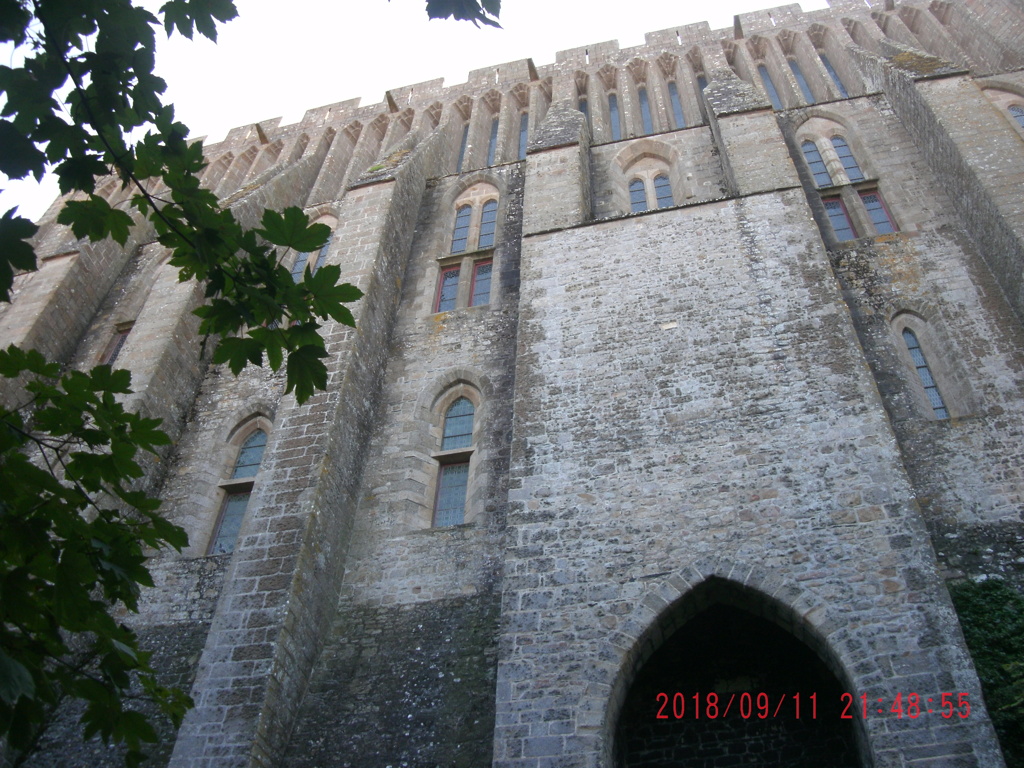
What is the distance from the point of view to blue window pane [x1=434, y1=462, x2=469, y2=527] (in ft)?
33.9

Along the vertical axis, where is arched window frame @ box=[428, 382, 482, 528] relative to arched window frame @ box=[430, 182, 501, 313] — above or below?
below

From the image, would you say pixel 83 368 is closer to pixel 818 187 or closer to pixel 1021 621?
pixel 818 187

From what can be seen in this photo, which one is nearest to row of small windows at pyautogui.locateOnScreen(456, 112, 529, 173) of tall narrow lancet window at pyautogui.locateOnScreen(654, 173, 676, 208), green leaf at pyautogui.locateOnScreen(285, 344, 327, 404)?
tall narrow lancet window at pyautogui.locateOnScreen(654, 173, 676, 208)

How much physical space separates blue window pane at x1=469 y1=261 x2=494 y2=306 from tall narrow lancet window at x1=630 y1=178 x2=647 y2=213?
9.20ft

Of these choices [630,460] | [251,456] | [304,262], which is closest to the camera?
[630,460]

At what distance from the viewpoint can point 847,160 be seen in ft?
45.8

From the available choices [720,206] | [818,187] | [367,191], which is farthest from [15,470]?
[818,187]

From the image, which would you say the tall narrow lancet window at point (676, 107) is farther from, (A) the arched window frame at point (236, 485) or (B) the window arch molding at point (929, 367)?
(A) the arched window frame at point (236, 485)

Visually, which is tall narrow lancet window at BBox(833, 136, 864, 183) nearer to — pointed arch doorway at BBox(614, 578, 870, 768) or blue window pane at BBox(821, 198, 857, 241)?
blue window pane at BBox(821, 198, 857, 241)

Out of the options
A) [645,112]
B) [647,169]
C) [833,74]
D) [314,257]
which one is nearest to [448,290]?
[314,257]

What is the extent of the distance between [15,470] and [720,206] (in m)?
9.66

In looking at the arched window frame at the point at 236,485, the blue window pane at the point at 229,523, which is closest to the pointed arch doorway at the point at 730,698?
the arched window frame at the point at 236,485

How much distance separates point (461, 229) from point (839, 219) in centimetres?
656
